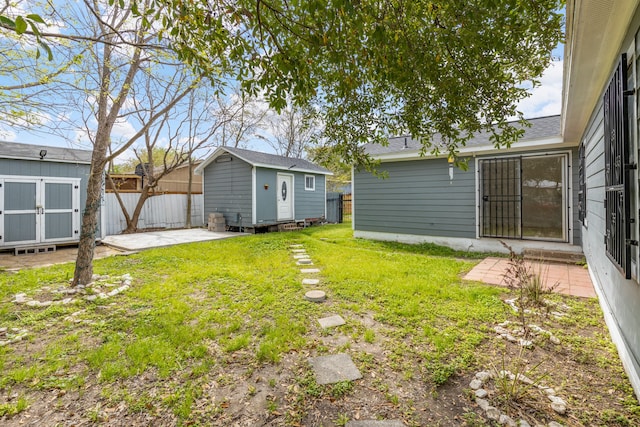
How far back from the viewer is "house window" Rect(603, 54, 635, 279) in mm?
1878

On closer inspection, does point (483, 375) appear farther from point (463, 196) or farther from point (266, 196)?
point (266, 196)

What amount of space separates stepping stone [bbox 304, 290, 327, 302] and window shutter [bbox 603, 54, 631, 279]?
2677mm

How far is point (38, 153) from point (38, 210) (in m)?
1.27

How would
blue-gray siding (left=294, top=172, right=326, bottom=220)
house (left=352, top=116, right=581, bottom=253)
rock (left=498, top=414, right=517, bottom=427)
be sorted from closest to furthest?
rock (left=498, top=414, right=517, bottom=427) < house (left=352, top=116, right=581, bottom=253) < blue-gray siding (left=294, top=172, right=326, bottom=220)

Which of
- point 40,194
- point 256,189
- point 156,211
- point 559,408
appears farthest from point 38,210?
point 559,408

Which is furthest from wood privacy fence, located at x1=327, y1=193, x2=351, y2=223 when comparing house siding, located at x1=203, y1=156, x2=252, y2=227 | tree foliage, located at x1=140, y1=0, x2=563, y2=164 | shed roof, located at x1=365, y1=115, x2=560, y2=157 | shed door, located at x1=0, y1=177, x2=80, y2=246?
tree foliage, located at x1=140, y1=0, x2=563, y2=164

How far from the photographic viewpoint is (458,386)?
2.03 metres

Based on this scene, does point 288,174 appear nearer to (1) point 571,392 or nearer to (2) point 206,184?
(2) point 206,184

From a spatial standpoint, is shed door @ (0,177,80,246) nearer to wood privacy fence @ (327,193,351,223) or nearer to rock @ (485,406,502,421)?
rock @ (485,406,502,421)

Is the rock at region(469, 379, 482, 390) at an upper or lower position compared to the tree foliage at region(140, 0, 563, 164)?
lower

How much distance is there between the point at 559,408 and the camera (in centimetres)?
177

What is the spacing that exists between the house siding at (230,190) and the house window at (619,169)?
29.2 ft

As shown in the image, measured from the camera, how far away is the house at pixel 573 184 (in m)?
1.90

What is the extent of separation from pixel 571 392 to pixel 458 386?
2.28 ft
